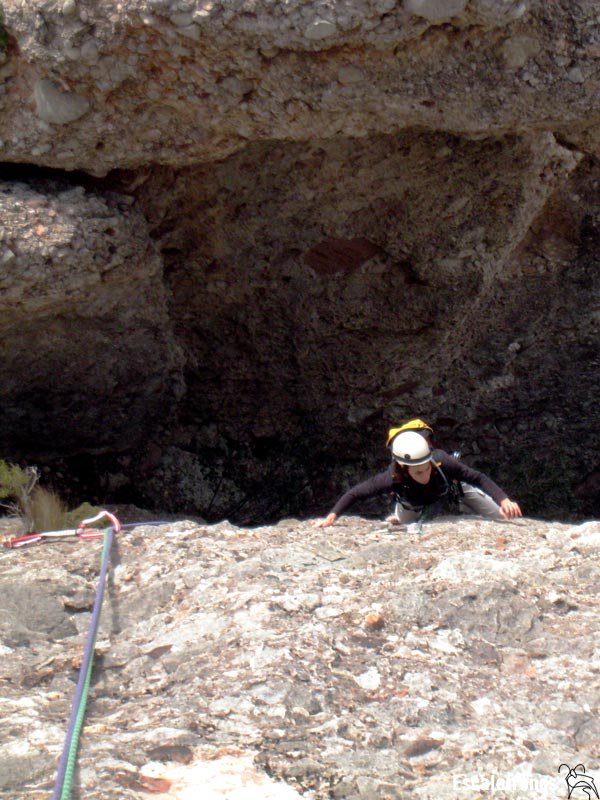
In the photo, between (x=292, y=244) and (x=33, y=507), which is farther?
(x=292, y=244)

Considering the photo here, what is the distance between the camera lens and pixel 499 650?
2.67 metres

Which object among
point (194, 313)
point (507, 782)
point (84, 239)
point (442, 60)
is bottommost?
point (507, 782)

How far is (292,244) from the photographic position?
Result: 16.1ft

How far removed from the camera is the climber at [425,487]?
158 inches

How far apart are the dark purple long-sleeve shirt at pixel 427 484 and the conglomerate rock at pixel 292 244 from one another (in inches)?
52.1

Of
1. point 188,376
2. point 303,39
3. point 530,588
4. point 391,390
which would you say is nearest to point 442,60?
point 303,39

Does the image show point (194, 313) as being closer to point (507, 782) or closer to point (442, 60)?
point (442, 60)

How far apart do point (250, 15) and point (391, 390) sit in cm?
290

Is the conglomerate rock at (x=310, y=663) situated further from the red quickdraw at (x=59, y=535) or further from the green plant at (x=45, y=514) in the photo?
the green plant at (x=45, y=514)

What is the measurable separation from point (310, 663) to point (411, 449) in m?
1.62

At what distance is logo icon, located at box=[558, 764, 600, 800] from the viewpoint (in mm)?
2057

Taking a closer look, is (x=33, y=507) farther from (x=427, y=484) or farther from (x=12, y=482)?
(x=427, y=484)

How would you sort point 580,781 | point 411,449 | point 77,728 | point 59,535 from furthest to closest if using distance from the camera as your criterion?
point 411,449 → point 59,535 → point 77,728 → point 580,781

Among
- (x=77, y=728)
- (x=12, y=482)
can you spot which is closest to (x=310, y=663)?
(x=77, y=728)
